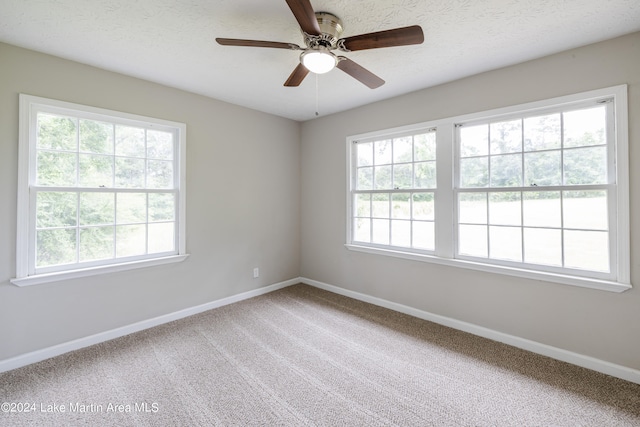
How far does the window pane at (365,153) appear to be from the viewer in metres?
3.55

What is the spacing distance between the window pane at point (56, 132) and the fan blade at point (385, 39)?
2460 millimetres

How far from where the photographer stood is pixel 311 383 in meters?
1.97

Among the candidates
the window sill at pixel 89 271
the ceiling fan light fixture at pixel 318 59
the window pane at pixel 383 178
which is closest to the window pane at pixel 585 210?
the window pane at pixel 383 178

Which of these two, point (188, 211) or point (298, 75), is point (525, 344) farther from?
point (188, 211)

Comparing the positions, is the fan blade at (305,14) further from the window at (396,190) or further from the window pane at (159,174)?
the window pane at (159,174)

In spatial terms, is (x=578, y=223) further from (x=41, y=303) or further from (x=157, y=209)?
(x=41, y=303)

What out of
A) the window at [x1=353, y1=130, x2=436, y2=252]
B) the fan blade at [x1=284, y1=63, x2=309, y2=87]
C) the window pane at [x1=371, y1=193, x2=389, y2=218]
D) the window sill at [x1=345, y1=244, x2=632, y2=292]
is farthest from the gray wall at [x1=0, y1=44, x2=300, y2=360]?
the window sill at [x1=345, y1=244, x2=632, y2=292]

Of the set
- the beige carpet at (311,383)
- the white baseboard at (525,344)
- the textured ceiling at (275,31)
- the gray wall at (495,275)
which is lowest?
the beige carpet at (311,383)

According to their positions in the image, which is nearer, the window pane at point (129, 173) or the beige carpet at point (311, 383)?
the beige carpet at point (311, 383)

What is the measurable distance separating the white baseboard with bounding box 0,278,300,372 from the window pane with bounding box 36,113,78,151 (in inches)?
66.5

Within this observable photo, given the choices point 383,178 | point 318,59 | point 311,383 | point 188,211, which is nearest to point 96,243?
point 188,211

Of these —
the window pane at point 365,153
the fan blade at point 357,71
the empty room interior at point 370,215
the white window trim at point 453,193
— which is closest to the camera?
the empty room interior at point 370,215

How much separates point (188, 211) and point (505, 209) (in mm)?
3255

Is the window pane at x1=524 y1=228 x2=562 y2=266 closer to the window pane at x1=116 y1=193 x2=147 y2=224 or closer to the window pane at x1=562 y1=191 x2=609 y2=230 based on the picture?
the window pane at x1=562 y1=191 x2=609 y2=230
